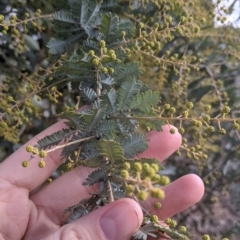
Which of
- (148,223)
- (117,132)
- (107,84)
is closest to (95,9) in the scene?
(107,84)

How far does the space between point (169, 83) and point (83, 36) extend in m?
0.55

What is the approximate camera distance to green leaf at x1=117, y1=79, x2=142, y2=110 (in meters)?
1.09

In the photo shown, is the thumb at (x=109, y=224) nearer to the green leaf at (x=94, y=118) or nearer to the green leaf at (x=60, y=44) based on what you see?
the green leaf at (x=94, y=118)

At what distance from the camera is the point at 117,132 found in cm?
110

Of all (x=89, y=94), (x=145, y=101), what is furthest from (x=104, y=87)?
(x=145, y=101)

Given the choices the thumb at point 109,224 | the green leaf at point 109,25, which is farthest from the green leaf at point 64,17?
the thumb at point 109,224

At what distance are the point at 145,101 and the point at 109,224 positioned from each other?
31 centimetres

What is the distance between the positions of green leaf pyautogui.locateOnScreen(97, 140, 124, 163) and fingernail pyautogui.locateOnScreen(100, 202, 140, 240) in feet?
0.33

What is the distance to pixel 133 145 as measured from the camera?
108 centimetres

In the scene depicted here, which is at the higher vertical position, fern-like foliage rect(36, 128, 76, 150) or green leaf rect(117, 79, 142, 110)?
green leaf rect(117, 79, 142, 110)

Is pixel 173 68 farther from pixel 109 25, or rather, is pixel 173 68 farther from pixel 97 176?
pixel 97 176

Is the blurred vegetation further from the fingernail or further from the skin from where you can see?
the fingernail

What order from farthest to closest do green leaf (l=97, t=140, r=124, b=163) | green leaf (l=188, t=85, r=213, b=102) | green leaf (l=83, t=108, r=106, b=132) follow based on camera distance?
green leaf (l=188, t=85, r=213, b=102)
green leaf (l=83, t=108, r=106, b=132)
green leaf (l=97, t=140, r=124, b=163)

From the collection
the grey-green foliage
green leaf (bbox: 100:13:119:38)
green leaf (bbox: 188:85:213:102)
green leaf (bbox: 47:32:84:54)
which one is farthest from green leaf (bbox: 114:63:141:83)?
green leaf (bbox: 188:85:213:102)
